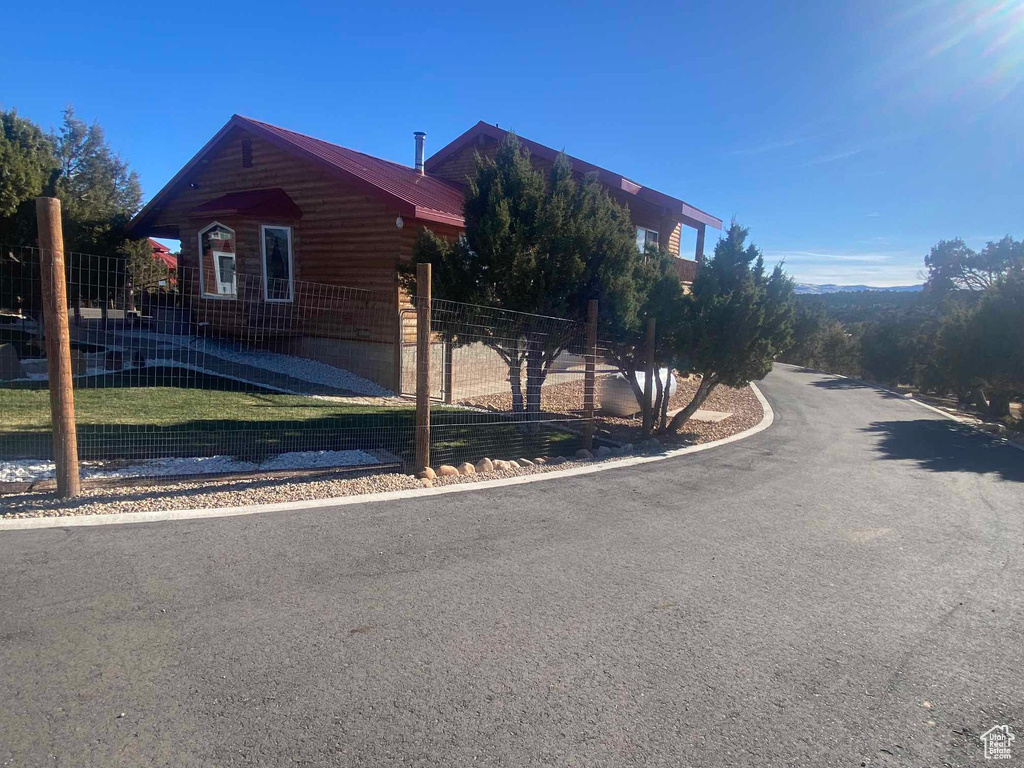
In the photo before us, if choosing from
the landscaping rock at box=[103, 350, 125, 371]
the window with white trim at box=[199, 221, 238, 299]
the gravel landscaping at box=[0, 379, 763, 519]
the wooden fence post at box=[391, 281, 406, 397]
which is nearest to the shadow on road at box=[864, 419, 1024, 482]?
the gravel landscaping at box=[0, 379, 763, 519]

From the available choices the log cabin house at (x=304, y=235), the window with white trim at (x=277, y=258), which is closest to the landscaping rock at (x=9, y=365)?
the log cabin house at (x=304, y=235)

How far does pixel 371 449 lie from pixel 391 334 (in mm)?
4955

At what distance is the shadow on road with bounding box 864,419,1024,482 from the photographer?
9023 mm

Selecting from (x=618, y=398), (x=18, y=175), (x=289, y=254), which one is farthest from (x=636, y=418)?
(x=18, y=175)

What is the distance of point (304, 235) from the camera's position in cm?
1395

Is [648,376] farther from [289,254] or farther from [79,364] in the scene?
[79,364]

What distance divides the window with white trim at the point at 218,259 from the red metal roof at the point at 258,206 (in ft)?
1.31

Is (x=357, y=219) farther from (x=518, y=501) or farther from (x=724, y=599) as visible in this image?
(x=724, y=599)

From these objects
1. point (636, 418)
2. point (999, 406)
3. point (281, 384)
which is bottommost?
point (999, 406)

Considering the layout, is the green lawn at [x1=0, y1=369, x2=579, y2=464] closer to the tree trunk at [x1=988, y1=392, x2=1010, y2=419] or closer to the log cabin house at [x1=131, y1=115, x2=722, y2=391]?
the log cabin house at [x1=131, y1=115, x2=722, y2=391]

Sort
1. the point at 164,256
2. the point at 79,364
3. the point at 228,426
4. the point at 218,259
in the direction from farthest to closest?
the point at 164,256 → the point at 218,259 → the point at 79,364 → the point at 228,426

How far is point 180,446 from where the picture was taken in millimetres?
6961

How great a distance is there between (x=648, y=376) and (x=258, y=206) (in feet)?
29.3

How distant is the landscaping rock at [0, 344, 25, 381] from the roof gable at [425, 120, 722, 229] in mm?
10916
